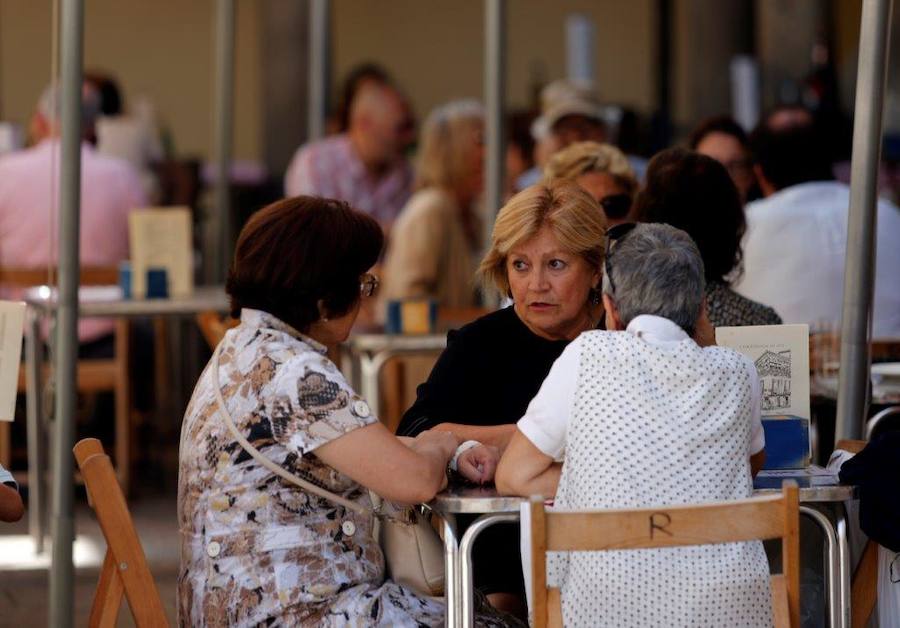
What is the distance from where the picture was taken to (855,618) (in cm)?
342

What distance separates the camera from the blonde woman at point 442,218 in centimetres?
682

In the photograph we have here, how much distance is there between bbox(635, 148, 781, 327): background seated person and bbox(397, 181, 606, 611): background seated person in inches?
15.9

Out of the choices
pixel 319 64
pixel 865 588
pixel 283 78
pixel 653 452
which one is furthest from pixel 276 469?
pixel 283 78

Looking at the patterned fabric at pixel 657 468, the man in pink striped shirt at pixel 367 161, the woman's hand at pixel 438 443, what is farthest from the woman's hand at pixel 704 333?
the man in pink striped shirt at pixel 367 161

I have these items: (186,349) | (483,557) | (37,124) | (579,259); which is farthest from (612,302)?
(186,349)

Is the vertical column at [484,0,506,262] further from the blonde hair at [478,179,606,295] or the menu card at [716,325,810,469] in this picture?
the menu card at [716,325,810,469]

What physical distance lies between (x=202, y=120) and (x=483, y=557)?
1025cm

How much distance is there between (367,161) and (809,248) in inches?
113

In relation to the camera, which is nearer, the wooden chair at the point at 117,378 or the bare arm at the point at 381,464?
the bare arm at the point at 381,464

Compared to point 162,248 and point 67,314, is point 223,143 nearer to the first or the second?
point 162,248

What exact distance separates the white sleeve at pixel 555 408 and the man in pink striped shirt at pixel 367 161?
4706mm

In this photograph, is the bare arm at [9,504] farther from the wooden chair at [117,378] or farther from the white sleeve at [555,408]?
the wooden chair at [117,378]

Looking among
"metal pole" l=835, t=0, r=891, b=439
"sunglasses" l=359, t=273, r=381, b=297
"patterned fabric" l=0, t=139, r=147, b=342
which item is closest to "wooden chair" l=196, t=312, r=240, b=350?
"patterned fabric" l=0, t=139, r=147, b=342

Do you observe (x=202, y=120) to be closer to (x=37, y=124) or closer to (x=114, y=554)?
(x=37, y=124)
